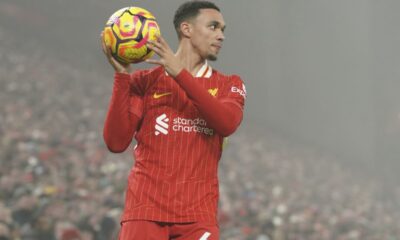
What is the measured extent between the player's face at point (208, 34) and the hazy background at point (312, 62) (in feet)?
94.8

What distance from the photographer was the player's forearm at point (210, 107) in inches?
109

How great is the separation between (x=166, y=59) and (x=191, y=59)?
394 mm

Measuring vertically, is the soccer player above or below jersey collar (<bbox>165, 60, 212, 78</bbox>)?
below

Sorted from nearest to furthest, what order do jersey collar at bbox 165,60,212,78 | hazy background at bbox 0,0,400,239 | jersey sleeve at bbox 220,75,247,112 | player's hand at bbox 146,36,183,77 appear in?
1. player's hand at bbox 146,36,183,77
2. jersey sleeve at bbox 220,75,247,112
3. jersey collar at bbox 165,60,212,78
4. hazy background at bbox 0,0,400,239

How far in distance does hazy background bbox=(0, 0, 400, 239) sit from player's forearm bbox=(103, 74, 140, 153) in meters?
29.1

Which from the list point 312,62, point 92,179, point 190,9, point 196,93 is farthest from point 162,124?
point 312,62

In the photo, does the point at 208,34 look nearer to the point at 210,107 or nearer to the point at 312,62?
the point at 210,107

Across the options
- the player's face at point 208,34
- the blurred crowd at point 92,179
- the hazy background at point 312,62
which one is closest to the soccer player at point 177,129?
the player's face at point 208,34

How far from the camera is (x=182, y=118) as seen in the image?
9.81ft

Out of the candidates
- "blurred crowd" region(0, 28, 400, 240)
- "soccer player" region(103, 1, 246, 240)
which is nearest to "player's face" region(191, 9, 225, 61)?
"soccer player" region(103, 1, 246, 240)

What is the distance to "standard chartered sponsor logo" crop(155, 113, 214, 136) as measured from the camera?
117 inches

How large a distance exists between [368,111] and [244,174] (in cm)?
2472

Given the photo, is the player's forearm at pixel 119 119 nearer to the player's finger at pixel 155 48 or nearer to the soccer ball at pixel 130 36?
the soccer ball at pixel 130 36

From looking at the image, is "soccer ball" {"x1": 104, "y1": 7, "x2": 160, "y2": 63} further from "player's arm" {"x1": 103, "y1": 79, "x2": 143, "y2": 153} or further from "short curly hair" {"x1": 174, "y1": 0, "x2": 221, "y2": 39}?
"short curly hair" {"x1": 174, "y1": 0, "x2": 221, "y2": 39}
